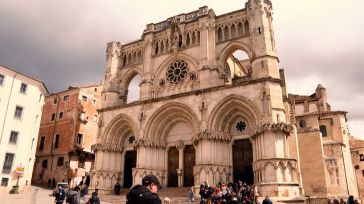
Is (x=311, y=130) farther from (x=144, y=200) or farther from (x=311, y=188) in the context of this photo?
(x=144, y=200)

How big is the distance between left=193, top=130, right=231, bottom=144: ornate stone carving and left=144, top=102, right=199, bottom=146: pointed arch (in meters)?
2.39

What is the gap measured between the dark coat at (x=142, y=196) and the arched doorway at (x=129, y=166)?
26.7 metres

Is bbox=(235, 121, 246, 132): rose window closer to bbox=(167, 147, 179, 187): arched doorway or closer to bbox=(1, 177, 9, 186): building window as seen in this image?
bbox=(167, 147, 179, 187): arched doorway

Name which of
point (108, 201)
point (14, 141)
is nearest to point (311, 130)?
point (108, 201)

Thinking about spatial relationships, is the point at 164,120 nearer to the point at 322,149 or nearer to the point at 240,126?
the point at 240,126

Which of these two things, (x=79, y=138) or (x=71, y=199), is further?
(x=79, y=138)

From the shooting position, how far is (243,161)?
80.4 ft

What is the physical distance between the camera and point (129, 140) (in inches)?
1216

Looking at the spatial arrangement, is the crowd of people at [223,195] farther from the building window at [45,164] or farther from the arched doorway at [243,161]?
the building window at [45,164]

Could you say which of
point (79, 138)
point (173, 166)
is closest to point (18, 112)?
point (79, 138)

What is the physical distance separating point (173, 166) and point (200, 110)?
5.97 meters

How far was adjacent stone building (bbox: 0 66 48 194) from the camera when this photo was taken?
2887cm

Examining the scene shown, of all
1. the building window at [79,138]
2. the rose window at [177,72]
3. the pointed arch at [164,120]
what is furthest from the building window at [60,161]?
the rose window at [177,72]

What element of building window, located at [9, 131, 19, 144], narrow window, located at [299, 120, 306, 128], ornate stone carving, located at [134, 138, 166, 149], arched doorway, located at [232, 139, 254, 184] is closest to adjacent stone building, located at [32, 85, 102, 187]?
building window, located at [9, 131, 19, 144]
